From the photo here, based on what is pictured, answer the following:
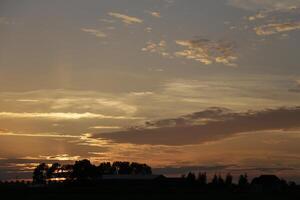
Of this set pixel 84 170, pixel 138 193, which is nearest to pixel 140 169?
pixel 84 170

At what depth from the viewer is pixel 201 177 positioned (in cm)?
14988

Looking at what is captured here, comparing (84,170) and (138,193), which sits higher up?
(84,170)

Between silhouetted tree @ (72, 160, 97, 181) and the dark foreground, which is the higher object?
silhouetted tree @ (72, 160, 97, 181)

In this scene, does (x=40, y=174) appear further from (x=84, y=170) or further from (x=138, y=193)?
(x=138, y=193)

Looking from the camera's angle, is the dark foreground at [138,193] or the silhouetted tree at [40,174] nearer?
the dark foreground at [138,193]

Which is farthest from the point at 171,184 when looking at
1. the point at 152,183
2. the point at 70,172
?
the point at 70,172

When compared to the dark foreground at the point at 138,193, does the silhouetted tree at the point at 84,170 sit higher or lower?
higher

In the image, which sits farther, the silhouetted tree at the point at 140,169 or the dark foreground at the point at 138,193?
the silhouetted tree at the point at 140,169

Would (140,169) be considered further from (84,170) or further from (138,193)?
(138,193)

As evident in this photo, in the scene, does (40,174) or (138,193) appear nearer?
(138,193)

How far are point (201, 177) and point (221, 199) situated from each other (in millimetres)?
78381

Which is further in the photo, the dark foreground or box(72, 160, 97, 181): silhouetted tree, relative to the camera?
box(72, 160, 97, 181): silhouetted tree

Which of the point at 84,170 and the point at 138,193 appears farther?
the point at 84,170

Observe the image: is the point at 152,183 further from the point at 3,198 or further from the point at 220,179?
the point at 3,198
